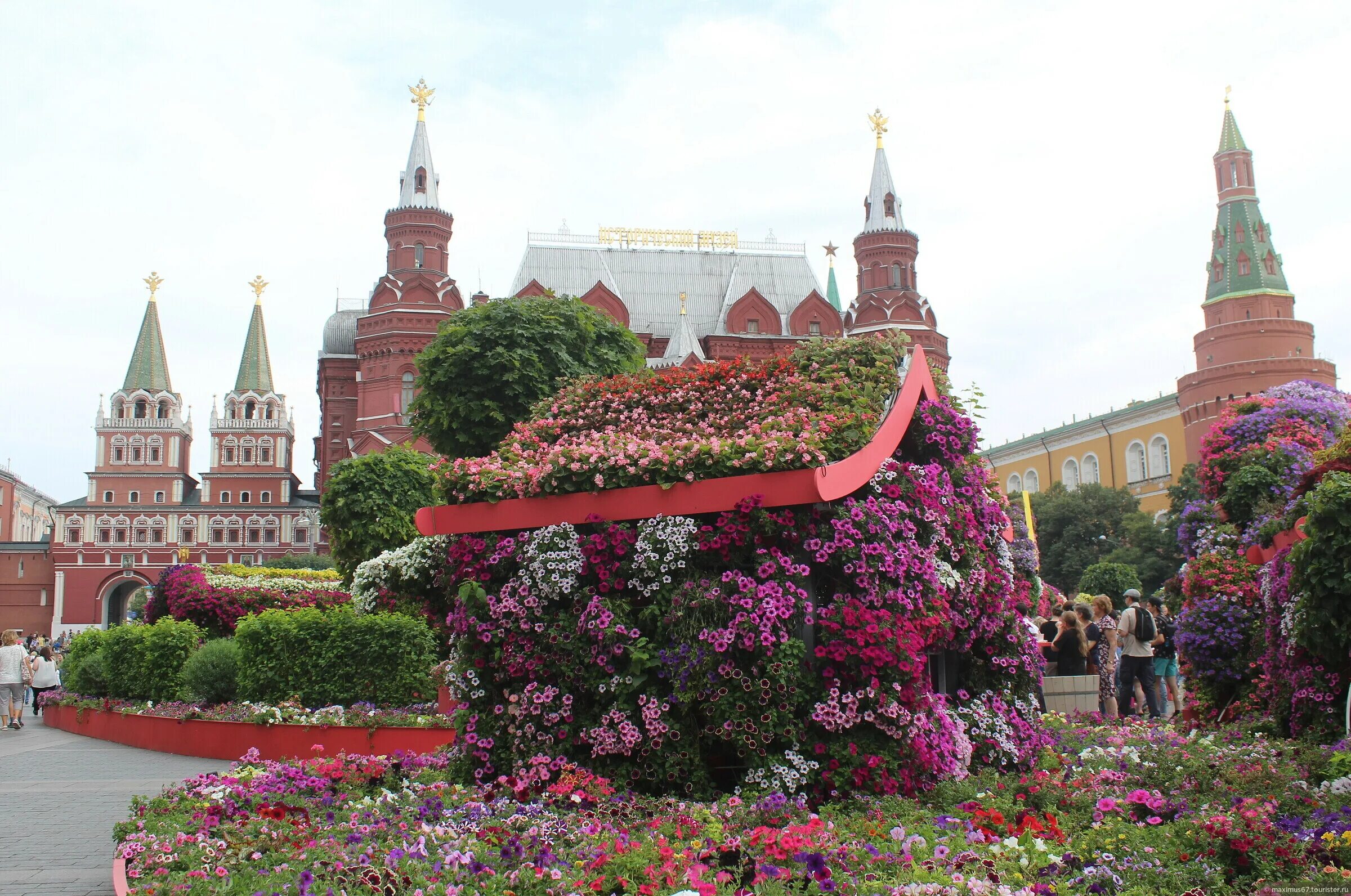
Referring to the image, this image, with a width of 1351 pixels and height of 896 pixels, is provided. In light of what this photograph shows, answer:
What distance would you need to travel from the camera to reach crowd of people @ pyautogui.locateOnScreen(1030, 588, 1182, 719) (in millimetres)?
11969

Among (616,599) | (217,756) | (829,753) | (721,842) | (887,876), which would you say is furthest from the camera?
(217,756)

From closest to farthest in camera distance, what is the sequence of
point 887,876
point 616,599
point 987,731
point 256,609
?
point 887,876, point 616,599, point 987,731, point 256,609

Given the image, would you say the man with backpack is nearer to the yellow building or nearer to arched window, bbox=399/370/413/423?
arched window, bbox=399/370/413/423

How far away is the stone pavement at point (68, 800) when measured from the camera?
21.7 feet

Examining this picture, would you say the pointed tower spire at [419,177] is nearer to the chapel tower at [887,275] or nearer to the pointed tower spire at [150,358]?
the chapel tower at [887,275]

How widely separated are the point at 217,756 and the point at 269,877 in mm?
8723

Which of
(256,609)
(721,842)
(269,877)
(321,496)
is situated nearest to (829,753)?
(721,842)

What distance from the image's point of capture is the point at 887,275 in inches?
2297

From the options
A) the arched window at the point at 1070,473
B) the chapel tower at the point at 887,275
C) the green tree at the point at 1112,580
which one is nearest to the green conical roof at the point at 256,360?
the chapel tower at the point at 887,275

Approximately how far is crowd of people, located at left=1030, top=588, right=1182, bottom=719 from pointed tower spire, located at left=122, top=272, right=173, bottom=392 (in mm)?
78717

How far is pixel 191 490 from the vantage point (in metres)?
82.6

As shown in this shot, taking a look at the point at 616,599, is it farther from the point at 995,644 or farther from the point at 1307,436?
the point at 1307,436

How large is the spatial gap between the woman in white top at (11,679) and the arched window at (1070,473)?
7963 cm

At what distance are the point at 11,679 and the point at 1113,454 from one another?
254 ft
